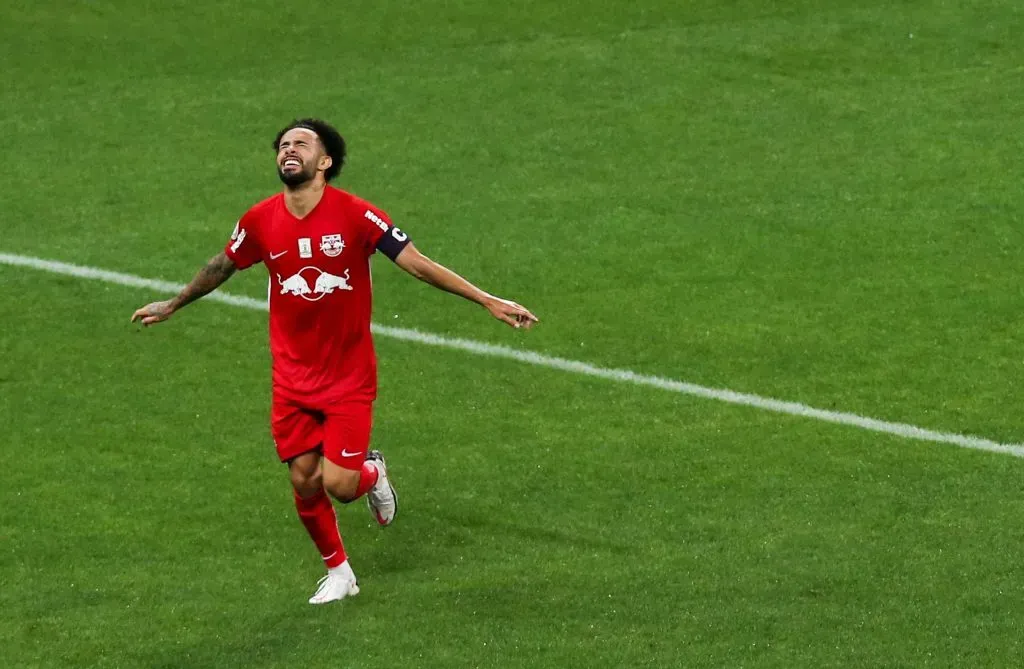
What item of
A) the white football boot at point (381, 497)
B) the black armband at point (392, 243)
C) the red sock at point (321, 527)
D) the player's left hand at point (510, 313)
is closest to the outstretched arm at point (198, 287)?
the black armband at point (392, 243)

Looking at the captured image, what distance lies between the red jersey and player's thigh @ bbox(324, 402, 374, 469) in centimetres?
6

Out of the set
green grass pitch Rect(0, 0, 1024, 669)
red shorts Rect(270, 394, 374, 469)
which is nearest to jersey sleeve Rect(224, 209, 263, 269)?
red shorts Rect(270, 394, 374, 469)

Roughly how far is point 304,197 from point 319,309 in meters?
0.54

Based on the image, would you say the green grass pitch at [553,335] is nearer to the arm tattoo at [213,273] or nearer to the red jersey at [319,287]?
the red jersey at [319,287]

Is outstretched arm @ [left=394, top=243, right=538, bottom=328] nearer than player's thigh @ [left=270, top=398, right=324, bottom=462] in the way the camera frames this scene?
Yes

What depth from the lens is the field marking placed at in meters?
10.3

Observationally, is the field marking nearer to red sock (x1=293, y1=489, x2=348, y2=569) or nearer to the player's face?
red sock (x1=293, y1=489, x2=348, y2=569)

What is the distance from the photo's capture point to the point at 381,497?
9203 mm

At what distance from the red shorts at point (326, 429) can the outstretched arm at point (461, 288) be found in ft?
2.44

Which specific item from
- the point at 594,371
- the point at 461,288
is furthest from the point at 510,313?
the point at 594,371

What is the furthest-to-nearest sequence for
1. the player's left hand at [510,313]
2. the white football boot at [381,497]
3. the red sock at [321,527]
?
the white football boot at [381,497], the red sock at [321,527], the player's left hand at [510,313]

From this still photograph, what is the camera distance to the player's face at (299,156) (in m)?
8.48

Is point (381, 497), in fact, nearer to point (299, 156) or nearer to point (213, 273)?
point (213, 273)

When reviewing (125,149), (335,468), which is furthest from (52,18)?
(335,468)
